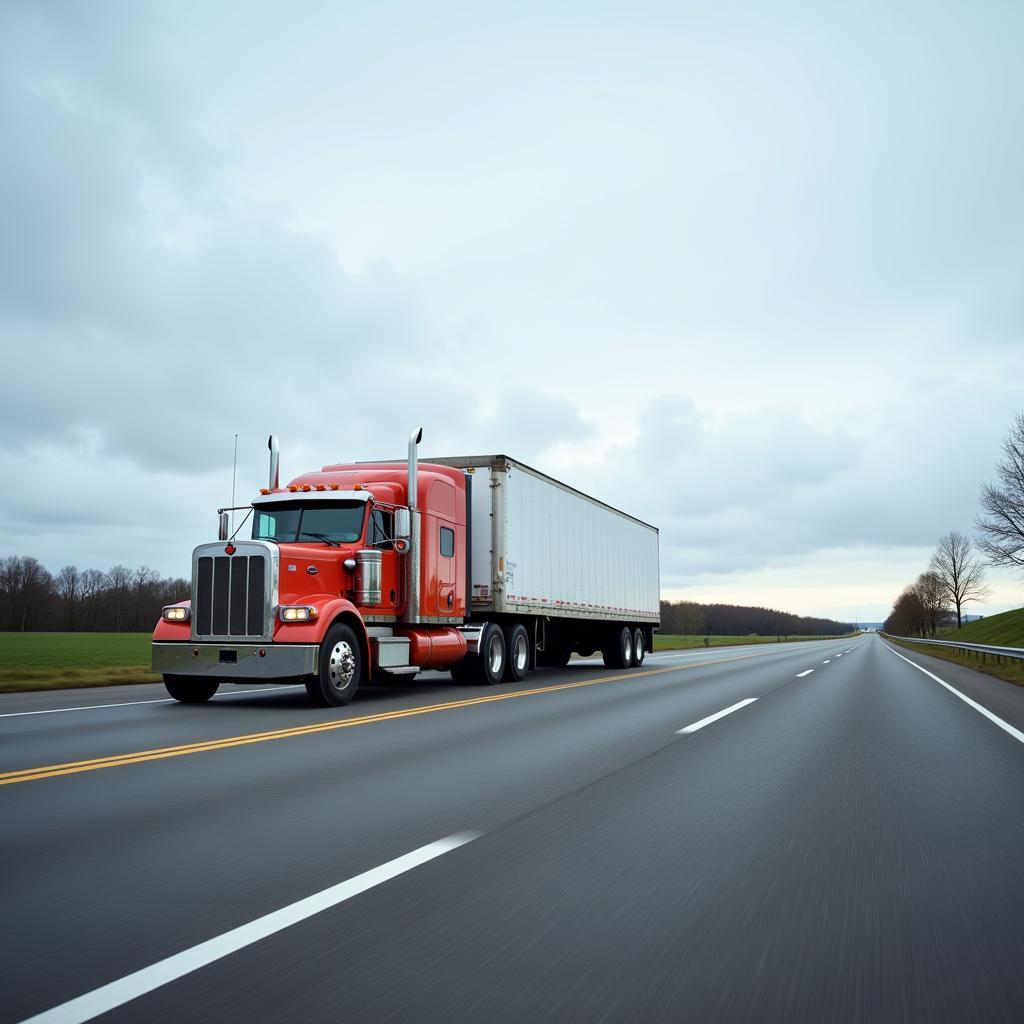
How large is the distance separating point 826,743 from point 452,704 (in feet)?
18.5

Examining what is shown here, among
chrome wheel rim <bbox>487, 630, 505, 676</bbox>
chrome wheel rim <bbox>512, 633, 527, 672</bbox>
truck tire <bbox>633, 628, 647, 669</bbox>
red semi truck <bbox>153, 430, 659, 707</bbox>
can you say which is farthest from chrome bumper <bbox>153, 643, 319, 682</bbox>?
truck tire <bbox>633, 628, 647, 669</bbox>

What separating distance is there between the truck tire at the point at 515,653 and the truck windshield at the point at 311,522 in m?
5.76

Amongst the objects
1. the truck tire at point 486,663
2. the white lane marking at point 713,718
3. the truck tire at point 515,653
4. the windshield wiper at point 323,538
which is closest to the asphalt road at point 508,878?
the white lane marking at point 713,718

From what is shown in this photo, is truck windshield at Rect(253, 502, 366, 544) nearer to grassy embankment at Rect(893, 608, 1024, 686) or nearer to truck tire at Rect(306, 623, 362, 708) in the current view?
truck tire at Rect(306, 623, 362, 708)

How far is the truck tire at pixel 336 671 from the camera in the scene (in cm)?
1215

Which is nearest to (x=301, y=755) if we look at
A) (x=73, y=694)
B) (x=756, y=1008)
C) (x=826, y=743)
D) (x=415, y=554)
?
(x=826, y=743)

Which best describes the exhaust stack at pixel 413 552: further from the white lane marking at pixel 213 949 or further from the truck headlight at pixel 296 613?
the white lane marking at pixel 213 949

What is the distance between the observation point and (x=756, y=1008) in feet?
9.27

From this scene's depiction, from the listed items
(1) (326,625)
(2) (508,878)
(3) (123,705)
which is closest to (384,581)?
(1) (326,625)

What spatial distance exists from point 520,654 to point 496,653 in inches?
49.4

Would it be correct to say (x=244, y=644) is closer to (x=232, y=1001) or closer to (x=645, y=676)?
(x=232, y=1001)

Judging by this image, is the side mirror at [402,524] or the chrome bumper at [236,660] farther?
the side mirror at [402,524]

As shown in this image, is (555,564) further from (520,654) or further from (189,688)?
(189,688)

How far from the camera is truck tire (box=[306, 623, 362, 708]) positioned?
12.1 m
